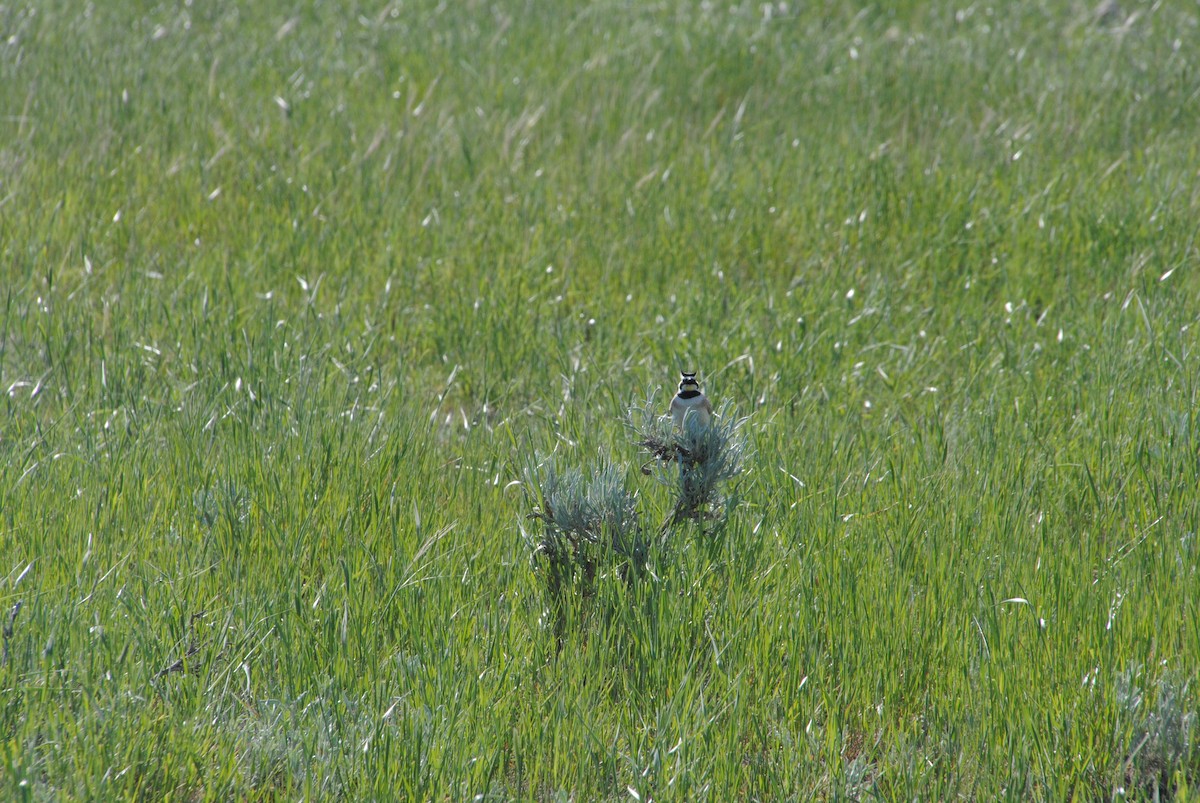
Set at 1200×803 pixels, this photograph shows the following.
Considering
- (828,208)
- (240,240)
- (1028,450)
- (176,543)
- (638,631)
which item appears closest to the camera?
(638,631)

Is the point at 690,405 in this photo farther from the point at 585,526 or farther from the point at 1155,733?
the point at 1155,733

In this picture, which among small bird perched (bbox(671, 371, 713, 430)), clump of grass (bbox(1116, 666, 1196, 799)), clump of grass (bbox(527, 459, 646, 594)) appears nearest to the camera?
clump of grass (bbox(1116, 666, 1196, 799))

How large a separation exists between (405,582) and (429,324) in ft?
6.35

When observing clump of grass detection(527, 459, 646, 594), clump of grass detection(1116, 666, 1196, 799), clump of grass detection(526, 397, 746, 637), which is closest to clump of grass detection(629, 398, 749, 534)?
Answer: clump of grass detection(526, 397, 746, 637)

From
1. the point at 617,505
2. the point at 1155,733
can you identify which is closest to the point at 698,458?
the point at 617,505

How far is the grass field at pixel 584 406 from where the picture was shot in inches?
92.7

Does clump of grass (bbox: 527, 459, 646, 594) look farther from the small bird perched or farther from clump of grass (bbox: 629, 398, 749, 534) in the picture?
the small bird perched

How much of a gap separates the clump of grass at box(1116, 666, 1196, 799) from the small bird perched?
1153 millimetres

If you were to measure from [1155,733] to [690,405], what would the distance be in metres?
1.31

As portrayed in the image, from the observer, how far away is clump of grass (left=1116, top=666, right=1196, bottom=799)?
7.50ft

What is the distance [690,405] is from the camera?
298cm

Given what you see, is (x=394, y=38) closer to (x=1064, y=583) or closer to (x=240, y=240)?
(x=240, y=240)

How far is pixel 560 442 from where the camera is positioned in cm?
351

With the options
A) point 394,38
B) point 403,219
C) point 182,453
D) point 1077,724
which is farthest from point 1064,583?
point 394,38
